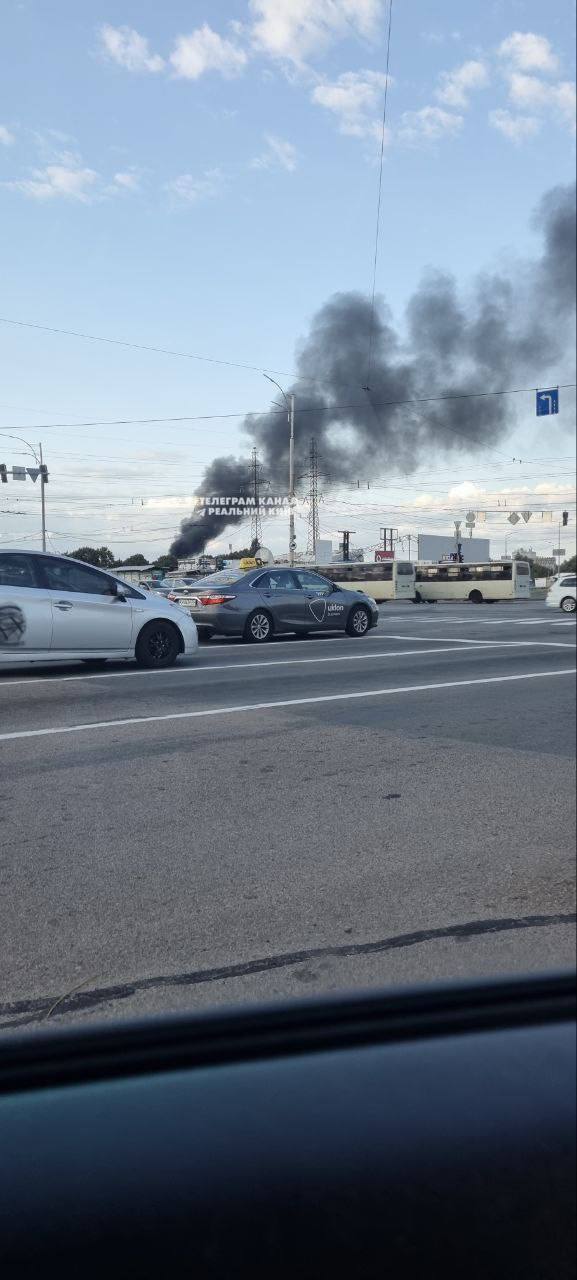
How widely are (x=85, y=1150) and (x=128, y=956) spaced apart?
6.00 ft

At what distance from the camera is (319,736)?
5961 mm

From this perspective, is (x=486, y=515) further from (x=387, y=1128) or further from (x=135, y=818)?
(x=387, y=1128)

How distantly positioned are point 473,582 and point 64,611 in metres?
50.4

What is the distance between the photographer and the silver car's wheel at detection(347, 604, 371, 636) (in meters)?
18.2

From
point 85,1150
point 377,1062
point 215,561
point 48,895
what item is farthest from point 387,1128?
point 215,561

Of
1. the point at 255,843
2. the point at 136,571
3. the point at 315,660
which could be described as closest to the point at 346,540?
the point at 136,571

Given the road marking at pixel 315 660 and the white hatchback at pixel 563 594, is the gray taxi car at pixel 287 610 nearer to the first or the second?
the road marking at pixel 315 660

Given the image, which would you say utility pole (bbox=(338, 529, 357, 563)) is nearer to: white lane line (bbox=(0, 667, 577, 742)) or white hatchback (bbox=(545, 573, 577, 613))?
white lane line (bbox=(0, 667, 577, 742))

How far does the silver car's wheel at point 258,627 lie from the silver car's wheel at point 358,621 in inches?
78.6

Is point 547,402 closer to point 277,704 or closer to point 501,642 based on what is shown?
point 277,704

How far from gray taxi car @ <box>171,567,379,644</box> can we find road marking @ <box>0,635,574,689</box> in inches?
36.1

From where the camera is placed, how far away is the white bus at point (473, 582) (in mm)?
50875

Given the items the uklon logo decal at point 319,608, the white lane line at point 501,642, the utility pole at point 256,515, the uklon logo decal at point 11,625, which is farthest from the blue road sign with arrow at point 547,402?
the uklon logo decal at point 319,608

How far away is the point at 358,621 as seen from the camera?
60.2 ft
